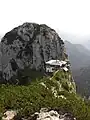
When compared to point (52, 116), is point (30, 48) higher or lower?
higher

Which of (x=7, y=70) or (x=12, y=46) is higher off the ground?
(x=12, y=46)

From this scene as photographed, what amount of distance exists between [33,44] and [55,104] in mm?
105771

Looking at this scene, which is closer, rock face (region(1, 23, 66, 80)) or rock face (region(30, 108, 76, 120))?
rock face (region(30, 108, 76, 120))

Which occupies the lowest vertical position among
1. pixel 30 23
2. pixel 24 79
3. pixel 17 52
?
pixel 24 79

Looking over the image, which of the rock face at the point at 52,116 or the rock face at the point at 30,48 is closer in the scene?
the rock face at the point at 52,116

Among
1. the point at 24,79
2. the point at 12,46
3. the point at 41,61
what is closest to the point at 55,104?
the point at 24,79

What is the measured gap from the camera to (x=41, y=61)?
132 meters

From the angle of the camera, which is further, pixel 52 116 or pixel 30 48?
pixel 30 48

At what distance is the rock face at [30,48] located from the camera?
134 meters

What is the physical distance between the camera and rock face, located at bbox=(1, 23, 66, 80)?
134m

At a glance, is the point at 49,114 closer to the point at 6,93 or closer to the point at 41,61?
the point at 6,93

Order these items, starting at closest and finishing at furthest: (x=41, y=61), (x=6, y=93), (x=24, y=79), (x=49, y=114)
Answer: (x=49, y=114), (x=6, y=93), (x=24, y=79), (x=41, y=61)

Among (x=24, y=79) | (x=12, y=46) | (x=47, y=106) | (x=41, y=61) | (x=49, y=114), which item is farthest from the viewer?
(x=12, y=46)

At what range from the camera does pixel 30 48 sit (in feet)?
446
